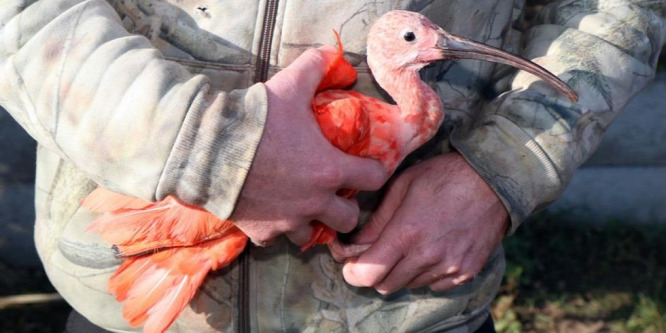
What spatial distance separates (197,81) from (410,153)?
0.49 metres

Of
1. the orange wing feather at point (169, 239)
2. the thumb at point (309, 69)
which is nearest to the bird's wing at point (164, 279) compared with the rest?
the orange wing feather at point (169, 239)

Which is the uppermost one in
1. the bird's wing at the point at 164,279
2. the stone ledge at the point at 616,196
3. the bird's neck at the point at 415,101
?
the bird's neck at the point at 415,101

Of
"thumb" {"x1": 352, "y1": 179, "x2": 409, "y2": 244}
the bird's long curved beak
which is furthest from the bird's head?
"thumb" {"x1": 352, "y1": 179, "x2": 409, "y2": 244}

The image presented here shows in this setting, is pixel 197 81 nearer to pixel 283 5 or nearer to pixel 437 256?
pixel 283 5

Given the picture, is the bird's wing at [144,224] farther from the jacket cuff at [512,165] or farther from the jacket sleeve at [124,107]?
the jacket cuff at [512,165]

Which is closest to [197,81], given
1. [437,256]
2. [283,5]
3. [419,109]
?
[283,5]

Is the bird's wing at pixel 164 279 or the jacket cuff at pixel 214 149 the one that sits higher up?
the jacket cuff at pixel 214 149

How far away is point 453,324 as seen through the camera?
1533mm

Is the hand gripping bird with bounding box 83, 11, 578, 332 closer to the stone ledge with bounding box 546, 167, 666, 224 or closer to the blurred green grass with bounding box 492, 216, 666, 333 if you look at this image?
the blurred green grass with bounding box 492, 216, 666, 333

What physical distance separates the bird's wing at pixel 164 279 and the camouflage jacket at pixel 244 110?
5cm

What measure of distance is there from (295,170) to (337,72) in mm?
230

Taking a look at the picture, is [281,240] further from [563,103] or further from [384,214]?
[563,103]

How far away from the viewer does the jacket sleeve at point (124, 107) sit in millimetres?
1080

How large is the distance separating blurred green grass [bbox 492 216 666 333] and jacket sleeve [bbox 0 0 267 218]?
202 centimetres
